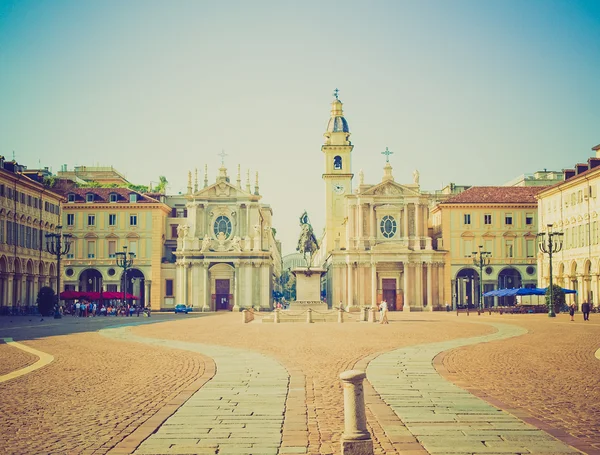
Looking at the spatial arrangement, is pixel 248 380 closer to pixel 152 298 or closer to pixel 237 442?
pixel 237 442

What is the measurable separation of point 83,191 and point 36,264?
2425 cm

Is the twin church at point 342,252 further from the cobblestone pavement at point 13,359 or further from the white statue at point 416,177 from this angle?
the cobblestone pavement at point 13,359

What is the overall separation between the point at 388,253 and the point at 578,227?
2739 centimetres

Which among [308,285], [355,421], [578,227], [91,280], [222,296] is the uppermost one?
[578,227]

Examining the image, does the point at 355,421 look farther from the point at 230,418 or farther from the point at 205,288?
the point at 205,288

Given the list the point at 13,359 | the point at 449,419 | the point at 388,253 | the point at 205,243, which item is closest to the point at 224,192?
the point at 205,243

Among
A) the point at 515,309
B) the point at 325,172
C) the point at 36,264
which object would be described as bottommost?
the point at 515,309

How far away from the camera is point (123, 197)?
96.4 m

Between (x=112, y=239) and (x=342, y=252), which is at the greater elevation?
(x=112, y=239)

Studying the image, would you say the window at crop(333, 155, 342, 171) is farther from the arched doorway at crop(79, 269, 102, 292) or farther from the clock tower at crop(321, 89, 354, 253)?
the arched doorway at crop(79, 269, 102, 292)

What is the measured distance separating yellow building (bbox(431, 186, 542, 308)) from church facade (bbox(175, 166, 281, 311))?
23150mm

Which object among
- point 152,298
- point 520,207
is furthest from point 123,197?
point 520,207

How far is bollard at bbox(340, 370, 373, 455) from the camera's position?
8.71 m

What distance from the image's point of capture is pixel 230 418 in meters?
11.6
